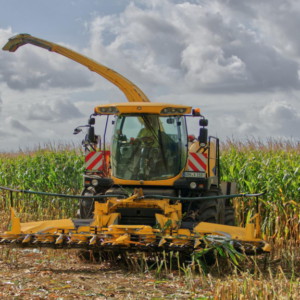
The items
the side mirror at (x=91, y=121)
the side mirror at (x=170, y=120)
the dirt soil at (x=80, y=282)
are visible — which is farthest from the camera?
the side mirror at (x=91, y=121)

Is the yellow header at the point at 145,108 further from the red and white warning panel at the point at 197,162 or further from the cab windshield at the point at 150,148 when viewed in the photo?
the red and white warning panel at the point at 197,162

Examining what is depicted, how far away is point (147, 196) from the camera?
23.4 feet

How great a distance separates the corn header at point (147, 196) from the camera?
21.5ft

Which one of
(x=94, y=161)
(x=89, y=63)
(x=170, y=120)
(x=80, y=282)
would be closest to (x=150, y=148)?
(x=170, y=120)

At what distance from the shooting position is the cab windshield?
796 centimetres

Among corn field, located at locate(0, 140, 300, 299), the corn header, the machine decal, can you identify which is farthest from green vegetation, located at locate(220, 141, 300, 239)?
the machine decal

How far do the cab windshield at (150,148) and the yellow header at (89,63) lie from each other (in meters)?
2.64

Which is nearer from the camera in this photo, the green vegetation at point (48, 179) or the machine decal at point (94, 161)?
the machine decal at point (94, 161)

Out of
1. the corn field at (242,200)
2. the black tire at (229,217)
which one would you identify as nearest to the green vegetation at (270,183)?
A: the corn field at (242,200)

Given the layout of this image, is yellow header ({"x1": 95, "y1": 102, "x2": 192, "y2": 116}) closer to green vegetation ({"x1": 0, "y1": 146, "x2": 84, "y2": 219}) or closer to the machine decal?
the machine decal

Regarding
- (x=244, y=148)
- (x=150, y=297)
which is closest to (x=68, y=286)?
(x=150, y=297)

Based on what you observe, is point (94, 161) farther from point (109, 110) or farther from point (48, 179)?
point (48, 179)

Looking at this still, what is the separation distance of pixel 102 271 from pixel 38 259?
1613 millimetres

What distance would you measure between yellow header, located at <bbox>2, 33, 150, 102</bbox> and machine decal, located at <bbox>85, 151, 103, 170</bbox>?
2.28 metres
